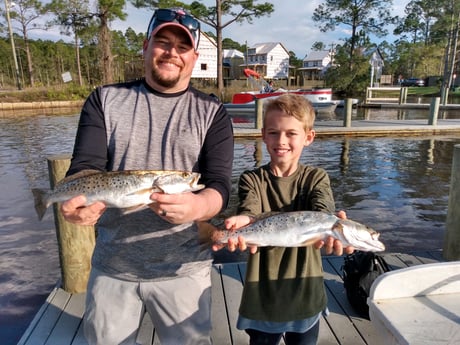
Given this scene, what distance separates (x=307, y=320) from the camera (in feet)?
7.84

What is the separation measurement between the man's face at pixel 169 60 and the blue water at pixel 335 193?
373 cm

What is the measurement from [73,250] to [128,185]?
7.73 feet

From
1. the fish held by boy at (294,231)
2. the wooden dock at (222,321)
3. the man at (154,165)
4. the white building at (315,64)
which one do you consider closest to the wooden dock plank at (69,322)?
the wooden dock at (222,321)

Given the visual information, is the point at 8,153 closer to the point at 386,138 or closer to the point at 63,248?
the point at 63,248

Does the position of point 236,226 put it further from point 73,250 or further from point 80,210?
point 73,250

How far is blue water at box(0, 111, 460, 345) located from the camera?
213 inches

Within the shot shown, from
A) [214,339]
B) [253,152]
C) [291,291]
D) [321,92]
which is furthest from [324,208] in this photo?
[321,92]

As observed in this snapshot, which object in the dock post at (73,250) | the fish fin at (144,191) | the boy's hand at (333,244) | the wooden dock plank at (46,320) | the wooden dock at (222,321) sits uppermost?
the fish fin at (144,191)

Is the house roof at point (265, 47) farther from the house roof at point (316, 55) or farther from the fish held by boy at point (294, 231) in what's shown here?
the fish held by boy at point (294, 231)

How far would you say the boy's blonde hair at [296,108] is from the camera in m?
2.46

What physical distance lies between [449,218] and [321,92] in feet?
72.0

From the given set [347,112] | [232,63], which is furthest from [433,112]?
[232,63]

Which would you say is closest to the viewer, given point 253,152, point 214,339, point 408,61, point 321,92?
point 214,339

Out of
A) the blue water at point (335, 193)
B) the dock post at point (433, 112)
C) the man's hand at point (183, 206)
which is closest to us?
the man's hand at point (183, 206)
